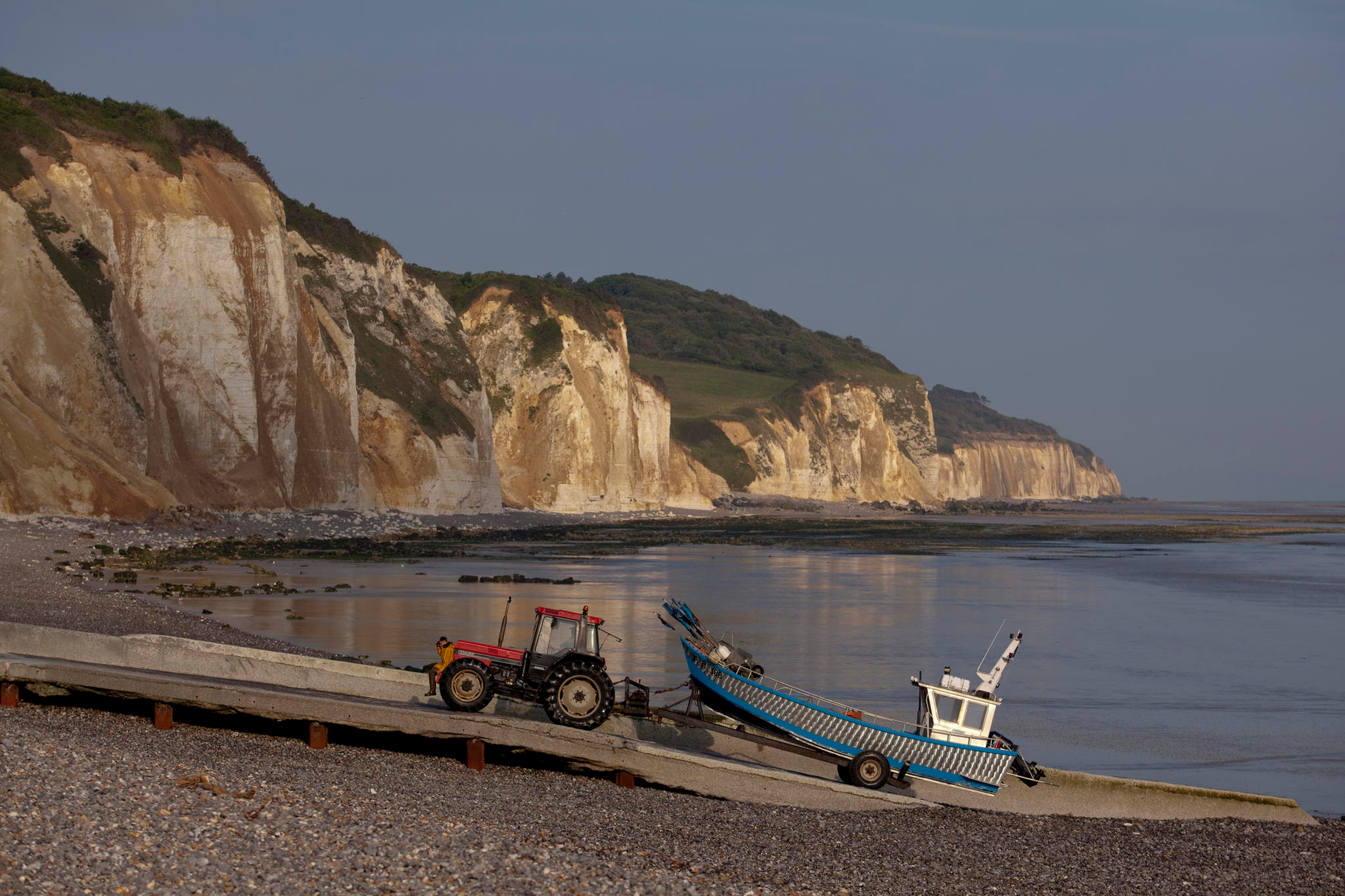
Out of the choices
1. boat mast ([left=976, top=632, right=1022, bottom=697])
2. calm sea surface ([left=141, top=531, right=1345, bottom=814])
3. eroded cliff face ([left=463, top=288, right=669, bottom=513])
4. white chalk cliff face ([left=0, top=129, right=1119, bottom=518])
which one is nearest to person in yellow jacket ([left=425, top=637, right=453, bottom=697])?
boat mast ([left=976, top=632, right=1022, bottom=697])

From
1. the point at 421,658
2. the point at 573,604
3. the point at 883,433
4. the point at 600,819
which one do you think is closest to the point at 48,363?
the point at 573,604

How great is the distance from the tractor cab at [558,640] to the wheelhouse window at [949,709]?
13.3 feet

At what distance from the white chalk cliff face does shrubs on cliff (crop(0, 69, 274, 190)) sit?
1.88 feet

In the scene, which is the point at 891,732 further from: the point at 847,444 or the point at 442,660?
the point at 847,444

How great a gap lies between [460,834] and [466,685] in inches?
150

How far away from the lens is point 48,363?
37.9 meters

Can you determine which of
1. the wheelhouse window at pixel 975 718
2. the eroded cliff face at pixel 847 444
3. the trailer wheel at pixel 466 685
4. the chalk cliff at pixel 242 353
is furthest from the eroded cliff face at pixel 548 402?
the trailer wheel at pixel 466 685

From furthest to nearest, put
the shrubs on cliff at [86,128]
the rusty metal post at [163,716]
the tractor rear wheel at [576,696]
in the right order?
1. the shrubs on cliff at [86,128]
2. the tractor rear wheel at [576,696]
3. the rusty metal post at [163,716]

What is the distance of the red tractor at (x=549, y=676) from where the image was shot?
40.6ft

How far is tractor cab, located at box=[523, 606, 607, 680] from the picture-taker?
12578 mm

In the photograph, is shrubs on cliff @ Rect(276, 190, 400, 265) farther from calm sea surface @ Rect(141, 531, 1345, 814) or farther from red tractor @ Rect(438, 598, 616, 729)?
red tractor @ Rect(438, 598, 616, 729)

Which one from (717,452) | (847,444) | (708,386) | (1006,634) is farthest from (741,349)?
(1006,634)

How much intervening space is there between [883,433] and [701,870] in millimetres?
144595

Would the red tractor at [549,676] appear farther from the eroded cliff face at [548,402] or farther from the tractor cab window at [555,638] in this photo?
the eroded cliff face at [548,402]
